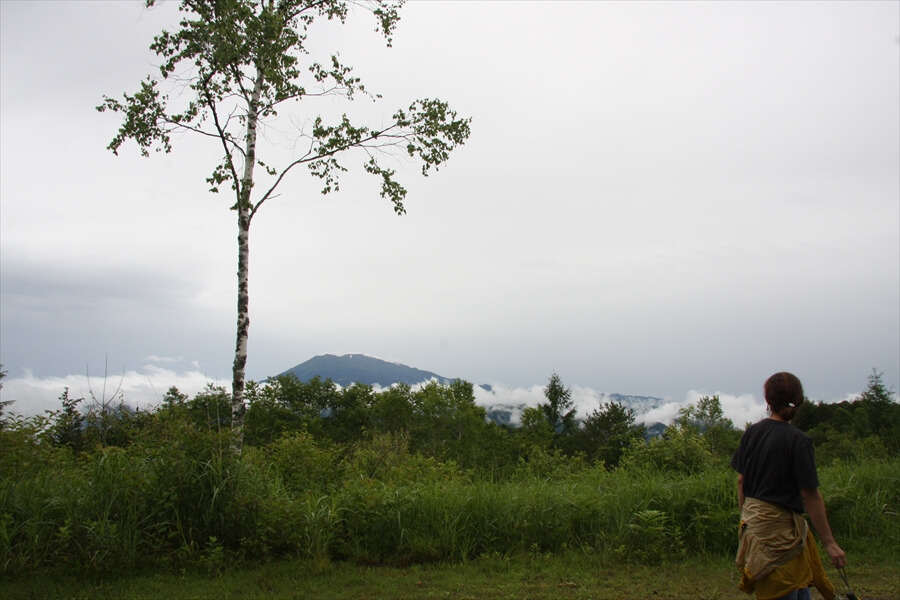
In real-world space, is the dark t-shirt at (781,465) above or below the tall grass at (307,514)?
above

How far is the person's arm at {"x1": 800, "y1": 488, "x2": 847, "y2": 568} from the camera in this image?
3270mm

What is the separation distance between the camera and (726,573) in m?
6.09

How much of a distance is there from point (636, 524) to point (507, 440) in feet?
190

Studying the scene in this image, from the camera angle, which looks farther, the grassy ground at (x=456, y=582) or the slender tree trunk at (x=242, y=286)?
the slender tree trunk at (x=242, y=286)

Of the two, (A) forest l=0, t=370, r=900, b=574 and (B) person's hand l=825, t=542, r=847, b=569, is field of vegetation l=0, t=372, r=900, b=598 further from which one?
(B) person's hand l=825, t=542, r=847, b=569

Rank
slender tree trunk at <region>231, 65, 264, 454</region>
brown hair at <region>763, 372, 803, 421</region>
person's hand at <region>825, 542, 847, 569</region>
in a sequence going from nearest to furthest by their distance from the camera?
person's hand at <region>825, 542, 847, 569</region> < brown hair at <region>763, 372, 803, 421</region> < slender tree trunk at <region>231, 65, 264, 454</region>

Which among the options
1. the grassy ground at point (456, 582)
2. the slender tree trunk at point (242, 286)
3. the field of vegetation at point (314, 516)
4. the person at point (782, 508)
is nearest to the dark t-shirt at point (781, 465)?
the person at point (782, 508)

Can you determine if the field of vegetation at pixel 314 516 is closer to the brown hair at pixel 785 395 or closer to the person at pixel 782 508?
the person at pixel 782 508

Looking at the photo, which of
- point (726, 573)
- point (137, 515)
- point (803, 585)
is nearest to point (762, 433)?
point (803, 585)

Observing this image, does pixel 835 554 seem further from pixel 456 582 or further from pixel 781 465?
pixel 456 582

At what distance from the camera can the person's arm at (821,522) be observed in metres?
3.27

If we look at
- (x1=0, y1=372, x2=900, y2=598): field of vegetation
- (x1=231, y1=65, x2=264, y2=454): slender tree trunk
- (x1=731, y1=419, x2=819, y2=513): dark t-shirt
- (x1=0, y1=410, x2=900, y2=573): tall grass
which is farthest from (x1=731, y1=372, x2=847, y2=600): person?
(x1=231, y1=65, x2=264, y2=454): slender tree trunk

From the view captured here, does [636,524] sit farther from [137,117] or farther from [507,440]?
[507,440]

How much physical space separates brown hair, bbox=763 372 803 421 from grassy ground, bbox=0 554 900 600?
2.74m
